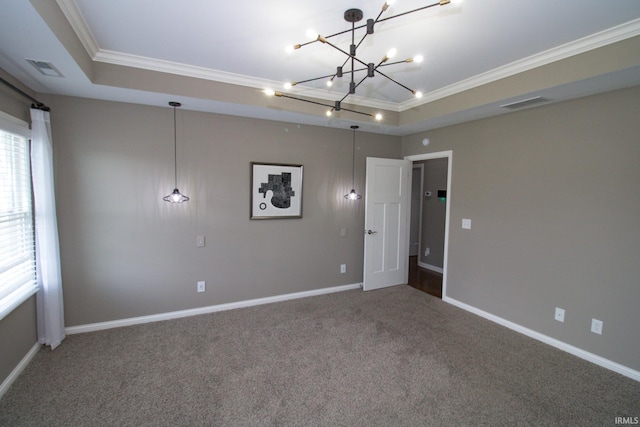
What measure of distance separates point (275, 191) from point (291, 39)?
1893 millimetres

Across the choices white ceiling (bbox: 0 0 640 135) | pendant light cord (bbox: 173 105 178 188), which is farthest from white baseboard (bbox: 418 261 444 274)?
pendant light cord (bbox: 173 105 178 188)

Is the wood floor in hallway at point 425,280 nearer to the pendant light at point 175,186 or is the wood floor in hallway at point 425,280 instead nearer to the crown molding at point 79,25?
the pendant light at point 175,186

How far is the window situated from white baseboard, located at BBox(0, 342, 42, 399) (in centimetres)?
50

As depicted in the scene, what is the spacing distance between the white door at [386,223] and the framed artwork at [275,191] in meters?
1.08

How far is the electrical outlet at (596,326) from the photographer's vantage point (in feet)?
8.54

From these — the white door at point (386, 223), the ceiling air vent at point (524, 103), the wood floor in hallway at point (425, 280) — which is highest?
the ceiling air vent at point (524, 103)

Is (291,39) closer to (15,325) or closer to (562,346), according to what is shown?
(15,325)

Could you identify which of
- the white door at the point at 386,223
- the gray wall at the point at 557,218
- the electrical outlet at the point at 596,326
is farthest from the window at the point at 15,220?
the electrical outlet at the point at 596,326

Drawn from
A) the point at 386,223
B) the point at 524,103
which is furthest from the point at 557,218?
the point at 386,223

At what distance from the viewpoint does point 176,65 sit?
2.74 m

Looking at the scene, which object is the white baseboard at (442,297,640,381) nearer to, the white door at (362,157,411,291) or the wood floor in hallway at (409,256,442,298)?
the wood floor in hallway at (409,256,442,298)

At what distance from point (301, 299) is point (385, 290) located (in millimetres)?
1322

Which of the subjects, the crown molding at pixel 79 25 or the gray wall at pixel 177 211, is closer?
the crown molding at pixel 79 25

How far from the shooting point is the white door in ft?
14.2
